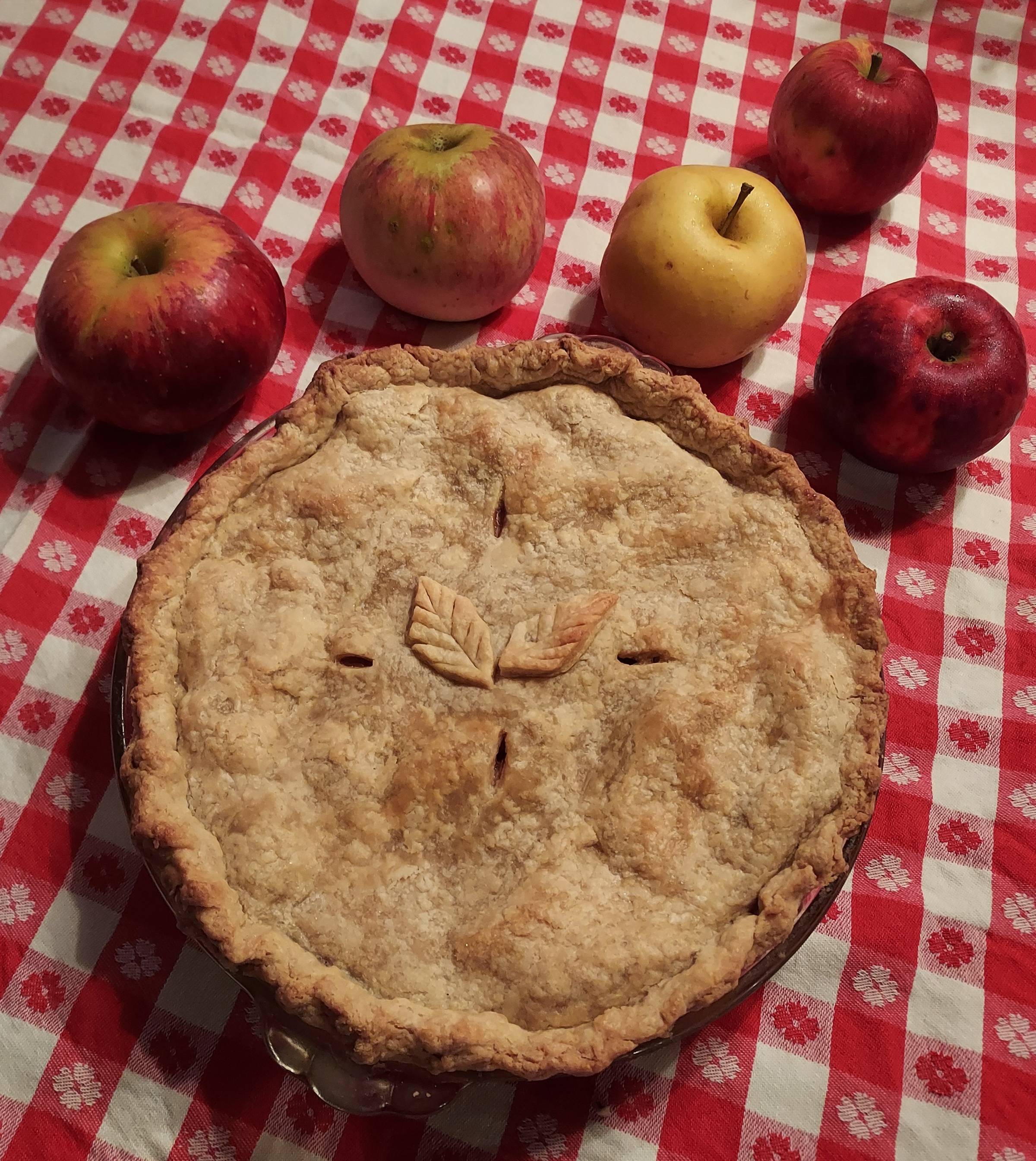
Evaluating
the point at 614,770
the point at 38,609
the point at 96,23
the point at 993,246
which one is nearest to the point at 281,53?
the point at 96,23

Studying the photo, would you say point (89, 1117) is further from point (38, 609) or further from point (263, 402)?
point (263, 402)

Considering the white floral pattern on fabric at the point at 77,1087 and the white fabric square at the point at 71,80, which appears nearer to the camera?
the white floral pattern on fabric at the point at 77,1087

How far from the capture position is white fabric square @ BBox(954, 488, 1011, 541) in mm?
1885

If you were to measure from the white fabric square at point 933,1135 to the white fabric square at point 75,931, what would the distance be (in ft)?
4.21

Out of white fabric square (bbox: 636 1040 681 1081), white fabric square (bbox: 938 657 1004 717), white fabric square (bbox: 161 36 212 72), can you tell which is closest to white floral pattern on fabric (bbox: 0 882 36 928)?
white fabric square (bbox: 636 1040 681 1081)

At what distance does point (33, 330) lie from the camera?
201 centimetres

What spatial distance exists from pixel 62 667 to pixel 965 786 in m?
1.62

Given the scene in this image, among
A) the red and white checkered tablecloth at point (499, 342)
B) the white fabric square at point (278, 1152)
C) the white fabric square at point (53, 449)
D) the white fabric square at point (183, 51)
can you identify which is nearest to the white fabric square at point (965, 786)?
the red and white checkered tablecloth at point (499, 342)

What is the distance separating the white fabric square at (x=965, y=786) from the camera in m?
1.66

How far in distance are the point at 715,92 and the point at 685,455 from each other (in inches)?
50.4

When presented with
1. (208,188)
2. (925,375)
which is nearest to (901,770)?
(925,375)

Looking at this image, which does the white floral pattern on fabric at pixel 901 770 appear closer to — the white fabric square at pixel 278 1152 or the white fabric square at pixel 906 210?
the white fabric square at pixel 278 1152

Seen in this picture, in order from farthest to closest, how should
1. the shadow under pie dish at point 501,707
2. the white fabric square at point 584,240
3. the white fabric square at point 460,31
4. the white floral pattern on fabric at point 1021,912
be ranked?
the white fabric square at point 460,31 < the white fabric square at point 584,240 < the white floral pattern on fabric at point 1021,912 < the shadow under pie dish at point 501,707

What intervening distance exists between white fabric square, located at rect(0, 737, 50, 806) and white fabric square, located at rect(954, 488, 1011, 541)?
1.77 m
